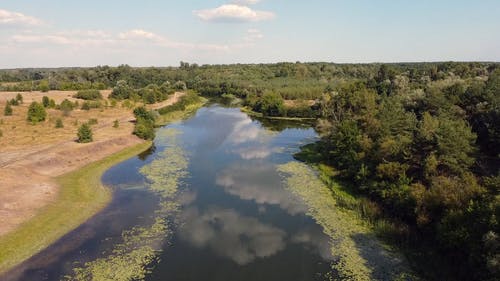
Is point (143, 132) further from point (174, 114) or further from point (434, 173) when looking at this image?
point (434, 173)

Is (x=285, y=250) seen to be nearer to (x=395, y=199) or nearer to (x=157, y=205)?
(x=395, y=199)

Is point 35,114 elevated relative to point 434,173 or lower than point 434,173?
elevated

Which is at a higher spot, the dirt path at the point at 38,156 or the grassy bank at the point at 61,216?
the dirt path at the point at 38,156

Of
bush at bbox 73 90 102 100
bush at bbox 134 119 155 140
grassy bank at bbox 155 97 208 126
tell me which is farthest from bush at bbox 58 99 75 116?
bush at bbox 134 119 155 140

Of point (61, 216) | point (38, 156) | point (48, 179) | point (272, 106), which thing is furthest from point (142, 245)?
point (272, 106)

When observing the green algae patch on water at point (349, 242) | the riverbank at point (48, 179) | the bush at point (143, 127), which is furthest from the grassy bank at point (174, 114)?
the green algae patch on water at point (349, 242)

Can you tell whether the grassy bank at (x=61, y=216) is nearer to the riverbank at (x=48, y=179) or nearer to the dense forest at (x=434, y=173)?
the riverbank at (x=48, y=179)

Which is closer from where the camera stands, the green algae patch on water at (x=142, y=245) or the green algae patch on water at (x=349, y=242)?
the green algae patch on water at (x=142, y=245)
